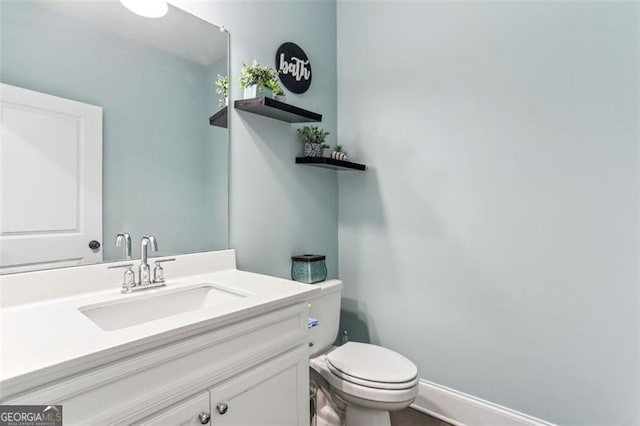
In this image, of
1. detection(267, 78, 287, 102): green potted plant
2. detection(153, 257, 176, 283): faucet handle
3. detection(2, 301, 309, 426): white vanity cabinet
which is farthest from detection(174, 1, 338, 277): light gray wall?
detection(2, 301, 309, 426): white vanity cabinet

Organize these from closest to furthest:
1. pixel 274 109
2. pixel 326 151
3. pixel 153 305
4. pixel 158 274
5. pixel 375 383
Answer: pixel 153 305
pixel 158 274
pixel 375 383
pixel 274 109
pixel 326 151

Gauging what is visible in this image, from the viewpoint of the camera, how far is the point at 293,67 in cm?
185

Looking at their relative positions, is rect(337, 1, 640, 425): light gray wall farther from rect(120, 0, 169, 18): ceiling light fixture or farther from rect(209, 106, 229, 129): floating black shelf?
rect(120, 0, 169, 18): ceiling light fixture

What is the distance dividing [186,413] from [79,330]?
1.04 feet

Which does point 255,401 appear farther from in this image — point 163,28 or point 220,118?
point 163,28

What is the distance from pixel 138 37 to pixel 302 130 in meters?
0.88

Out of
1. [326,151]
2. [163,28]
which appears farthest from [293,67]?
[163,28]

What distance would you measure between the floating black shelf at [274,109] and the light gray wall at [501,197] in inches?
19.8

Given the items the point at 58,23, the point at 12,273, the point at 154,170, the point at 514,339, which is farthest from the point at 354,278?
the point at 58,23

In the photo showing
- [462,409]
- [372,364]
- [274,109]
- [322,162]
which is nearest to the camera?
[372,364]

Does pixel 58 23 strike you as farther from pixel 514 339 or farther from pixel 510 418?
pixel 510 418

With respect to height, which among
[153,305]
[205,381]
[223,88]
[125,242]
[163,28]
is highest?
[163,28]

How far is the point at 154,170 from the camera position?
1.31 meters

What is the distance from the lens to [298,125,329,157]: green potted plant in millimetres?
1867
